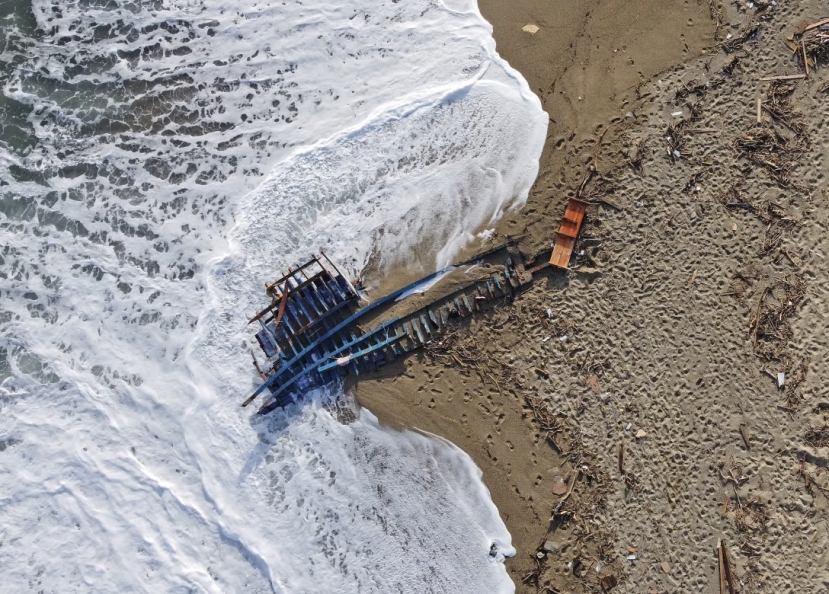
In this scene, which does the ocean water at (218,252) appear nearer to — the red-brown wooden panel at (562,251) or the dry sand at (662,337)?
the dry sand at (662,337)

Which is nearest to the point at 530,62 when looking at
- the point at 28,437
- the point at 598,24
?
the point at 598,24

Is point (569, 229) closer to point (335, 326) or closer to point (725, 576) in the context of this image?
point (335, 326)

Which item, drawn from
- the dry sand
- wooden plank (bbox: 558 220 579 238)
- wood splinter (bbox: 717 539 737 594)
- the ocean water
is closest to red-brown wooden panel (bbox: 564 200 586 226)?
wooden plank (bbox: 558 220 579 238)

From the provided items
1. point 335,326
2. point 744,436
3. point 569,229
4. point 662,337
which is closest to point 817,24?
point 569,229

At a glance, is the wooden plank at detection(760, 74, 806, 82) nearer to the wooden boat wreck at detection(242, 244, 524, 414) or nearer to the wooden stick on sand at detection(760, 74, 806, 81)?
the wooden stick on sand at detection(760, 74, 806, 81)

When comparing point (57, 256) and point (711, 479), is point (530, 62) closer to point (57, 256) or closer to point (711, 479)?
point (711, 479)

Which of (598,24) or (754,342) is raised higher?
(598,24)

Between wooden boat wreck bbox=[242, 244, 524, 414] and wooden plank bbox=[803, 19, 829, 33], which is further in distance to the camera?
wooden plank bbox=[803, 19, 829, 33]
